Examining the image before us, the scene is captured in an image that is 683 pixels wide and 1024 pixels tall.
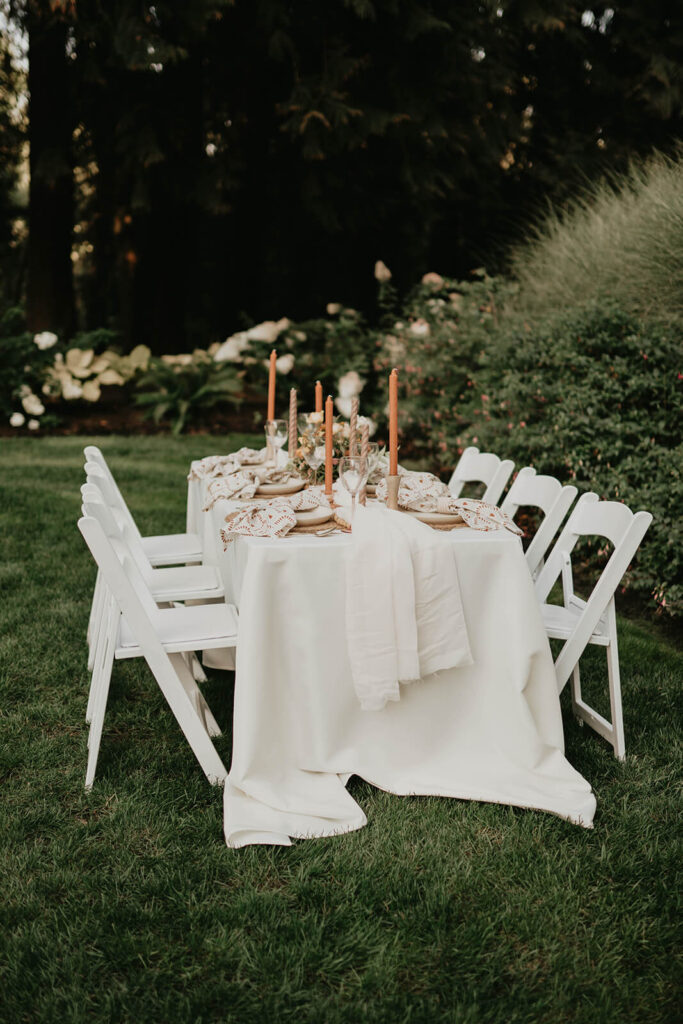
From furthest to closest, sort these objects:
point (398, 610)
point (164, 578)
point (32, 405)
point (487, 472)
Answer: point (32, 405) → point (487, 472) → point (164, 578) → point (398, 610)

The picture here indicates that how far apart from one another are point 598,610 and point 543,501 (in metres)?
0.75

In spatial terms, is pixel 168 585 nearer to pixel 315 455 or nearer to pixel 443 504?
pixel 315 455

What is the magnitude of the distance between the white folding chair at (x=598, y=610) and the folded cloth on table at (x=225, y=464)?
5.41 ft

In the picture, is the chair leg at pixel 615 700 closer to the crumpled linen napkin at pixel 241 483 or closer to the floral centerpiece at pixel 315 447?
the floral centerpiece at pixel 315 447

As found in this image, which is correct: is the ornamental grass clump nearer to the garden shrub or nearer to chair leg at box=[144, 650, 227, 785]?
the garden shrub

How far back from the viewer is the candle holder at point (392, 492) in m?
3.20

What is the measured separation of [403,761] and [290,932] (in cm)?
85

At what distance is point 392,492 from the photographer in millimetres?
3211

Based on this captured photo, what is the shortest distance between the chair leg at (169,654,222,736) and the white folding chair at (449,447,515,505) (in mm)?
1703

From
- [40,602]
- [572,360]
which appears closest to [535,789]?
[40,602]

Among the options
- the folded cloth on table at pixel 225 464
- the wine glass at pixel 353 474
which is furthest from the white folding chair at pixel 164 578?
the wine glass at pixel 353 474

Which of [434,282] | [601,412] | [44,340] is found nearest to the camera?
[601,412]

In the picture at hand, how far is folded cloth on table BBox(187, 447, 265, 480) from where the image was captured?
14.4 ft

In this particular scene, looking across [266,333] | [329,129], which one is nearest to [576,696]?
[266,333]
